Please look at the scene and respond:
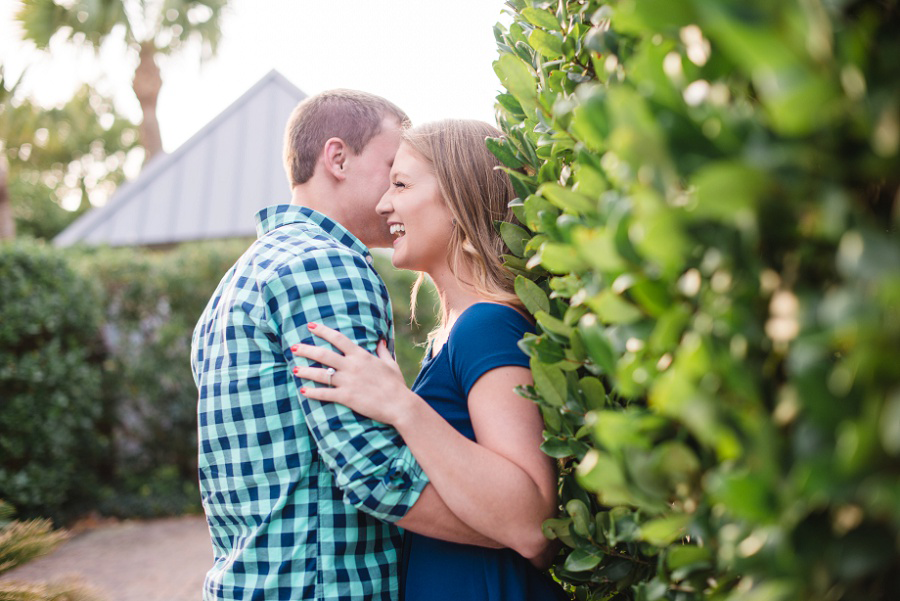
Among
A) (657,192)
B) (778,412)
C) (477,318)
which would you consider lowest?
(477,318)

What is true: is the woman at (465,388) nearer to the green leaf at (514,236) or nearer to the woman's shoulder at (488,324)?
the woman's shoulder at (488,324)

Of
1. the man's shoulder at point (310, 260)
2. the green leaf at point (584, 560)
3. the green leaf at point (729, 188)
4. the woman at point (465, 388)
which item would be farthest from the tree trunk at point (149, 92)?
the green leaf at point (729, 188)

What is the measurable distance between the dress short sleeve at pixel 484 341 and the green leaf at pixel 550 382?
0.34m

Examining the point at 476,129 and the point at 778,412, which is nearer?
the point at 778,412

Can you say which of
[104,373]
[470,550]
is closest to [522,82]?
[470,550]

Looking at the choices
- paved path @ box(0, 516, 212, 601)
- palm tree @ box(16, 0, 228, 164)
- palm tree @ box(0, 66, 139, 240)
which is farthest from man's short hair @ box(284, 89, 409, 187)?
palm tree @ box(16, 0, 228, 164)

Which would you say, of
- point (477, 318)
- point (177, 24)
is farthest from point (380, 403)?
point (177, 24)

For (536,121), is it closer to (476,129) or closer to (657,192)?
(476,129)

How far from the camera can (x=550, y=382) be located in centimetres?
145

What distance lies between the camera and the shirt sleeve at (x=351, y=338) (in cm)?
166

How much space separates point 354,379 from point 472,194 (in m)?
0.78

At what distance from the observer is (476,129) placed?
2.30 meters

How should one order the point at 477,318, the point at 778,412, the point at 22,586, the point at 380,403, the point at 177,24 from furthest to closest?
the point at 177,24 < the point at 22,586 < the point at 477,318 < the point at 380,403 < the point at 778,412

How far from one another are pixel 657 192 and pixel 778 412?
25cm
